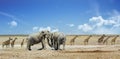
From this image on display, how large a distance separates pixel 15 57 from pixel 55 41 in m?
9.75

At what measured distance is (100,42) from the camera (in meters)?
42.9

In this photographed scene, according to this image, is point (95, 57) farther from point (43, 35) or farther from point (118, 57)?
point (43, 35)

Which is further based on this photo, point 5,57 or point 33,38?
point 33,38

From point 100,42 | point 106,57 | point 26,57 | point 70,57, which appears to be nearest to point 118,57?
point 106,57

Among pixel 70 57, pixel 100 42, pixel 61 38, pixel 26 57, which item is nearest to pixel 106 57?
pixel 70 57

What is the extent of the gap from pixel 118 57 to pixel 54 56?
11.7ft

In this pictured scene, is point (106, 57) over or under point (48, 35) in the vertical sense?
under

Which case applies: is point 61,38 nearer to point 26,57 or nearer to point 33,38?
point 33,38

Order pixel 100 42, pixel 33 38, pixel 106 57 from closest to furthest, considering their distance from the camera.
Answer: pixel 106 57 → pixel 33 38 → pixel 100 42

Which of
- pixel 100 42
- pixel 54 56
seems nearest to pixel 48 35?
pixel 54 56

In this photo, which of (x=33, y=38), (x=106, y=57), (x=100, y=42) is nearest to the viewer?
(x=106, y=57)

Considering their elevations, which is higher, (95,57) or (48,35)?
(48,35)

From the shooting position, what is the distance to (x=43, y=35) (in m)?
29.1

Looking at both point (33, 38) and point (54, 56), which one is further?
point (33, 38)
